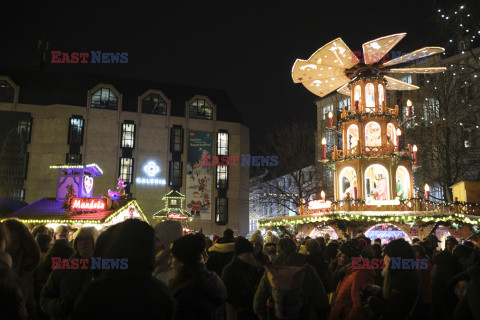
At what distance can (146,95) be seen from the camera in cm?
Result: 4256

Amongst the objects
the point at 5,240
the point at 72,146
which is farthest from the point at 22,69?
the point at 5,240

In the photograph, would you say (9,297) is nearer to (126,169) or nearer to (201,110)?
(126,169)

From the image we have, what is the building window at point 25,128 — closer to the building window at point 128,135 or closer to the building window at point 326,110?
the building window at point 128,135

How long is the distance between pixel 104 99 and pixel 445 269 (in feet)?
129

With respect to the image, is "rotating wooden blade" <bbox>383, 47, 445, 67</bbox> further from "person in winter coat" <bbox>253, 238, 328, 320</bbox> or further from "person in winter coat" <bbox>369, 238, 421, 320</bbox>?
"person in winter coat" <bbox>369, 238, 421, 320</bbox>

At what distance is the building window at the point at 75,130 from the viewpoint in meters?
39.4

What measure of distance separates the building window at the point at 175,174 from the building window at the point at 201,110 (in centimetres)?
529

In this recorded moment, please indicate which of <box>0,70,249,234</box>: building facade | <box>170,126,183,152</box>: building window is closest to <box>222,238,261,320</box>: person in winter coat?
<box>0,70,249,234</box>: building facade

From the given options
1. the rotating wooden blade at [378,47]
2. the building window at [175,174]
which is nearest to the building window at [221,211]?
the building window at [175,174]

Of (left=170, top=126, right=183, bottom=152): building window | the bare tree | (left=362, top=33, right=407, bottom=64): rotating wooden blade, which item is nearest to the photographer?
(left=362, top=33, right=407, bottom=64): rotating wooden blade

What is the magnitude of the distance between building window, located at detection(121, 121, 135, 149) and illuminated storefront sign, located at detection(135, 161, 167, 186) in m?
2.38

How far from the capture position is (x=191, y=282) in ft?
11.5

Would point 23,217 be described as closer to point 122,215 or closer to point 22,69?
point 122,215

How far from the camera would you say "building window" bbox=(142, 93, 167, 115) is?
139 ft
